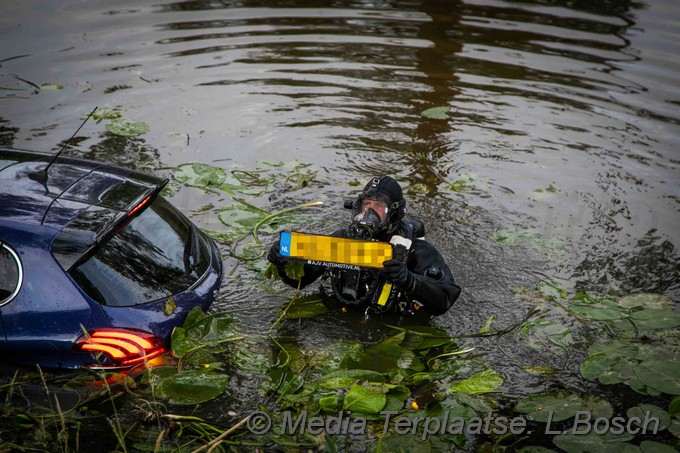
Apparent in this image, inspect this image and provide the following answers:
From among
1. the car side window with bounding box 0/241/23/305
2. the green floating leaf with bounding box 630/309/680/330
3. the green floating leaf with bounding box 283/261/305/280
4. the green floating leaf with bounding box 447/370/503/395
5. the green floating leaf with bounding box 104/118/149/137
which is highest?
the car side window with bounding box 0/241/23/305

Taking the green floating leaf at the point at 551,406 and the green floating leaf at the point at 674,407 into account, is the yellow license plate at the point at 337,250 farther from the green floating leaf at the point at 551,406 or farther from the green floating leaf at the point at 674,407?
the green floating leaf at the point at 674,407

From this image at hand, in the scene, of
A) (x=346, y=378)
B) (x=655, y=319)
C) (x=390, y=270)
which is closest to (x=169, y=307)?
(x=346, y=378)

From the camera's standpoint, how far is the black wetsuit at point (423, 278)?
5.71m

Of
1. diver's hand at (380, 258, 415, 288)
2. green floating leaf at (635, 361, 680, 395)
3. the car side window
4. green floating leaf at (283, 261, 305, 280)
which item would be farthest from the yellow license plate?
green floating leaf at (635, 361, 680, 395)

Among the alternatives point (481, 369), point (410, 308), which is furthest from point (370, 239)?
point (481, 369)

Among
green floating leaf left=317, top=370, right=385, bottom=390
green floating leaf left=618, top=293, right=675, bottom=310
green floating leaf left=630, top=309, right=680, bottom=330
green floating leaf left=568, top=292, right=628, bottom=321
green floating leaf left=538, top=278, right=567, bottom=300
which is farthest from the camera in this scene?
green floating leaf left=538, top=278, right=567, bottom=300

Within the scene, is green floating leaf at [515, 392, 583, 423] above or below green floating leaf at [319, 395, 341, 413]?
below

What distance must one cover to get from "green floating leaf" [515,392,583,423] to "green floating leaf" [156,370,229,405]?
83.1 inches

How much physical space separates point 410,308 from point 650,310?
2.05m

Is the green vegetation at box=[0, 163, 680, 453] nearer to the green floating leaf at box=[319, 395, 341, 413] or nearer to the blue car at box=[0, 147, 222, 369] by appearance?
the green floating leaf at box=[319, 395, 341, 413]

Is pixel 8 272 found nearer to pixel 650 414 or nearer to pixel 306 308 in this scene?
pixel 306 308

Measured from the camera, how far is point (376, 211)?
18.8 ft

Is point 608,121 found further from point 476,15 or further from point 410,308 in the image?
point 410,308

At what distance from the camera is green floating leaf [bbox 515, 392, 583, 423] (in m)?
5.03
